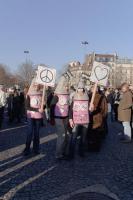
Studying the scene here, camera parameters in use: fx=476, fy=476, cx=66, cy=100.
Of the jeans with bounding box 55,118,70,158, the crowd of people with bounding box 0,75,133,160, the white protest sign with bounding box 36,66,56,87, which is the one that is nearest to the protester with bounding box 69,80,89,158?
the crowd of people with bounding box 0,75,133,160

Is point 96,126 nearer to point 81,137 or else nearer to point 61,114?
point 81,137

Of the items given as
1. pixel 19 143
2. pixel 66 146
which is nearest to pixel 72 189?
pixel 66 146

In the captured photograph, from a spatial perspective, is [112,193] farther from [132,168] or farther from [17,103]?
[17,103]

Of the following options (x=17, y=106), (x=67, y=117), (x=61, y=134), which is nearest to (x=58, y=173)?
(x=61, y=134)

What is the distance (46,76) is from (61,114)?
1.22 meters

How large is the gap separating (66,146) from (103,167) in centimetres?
162

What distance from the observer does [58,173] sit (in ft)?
28.3

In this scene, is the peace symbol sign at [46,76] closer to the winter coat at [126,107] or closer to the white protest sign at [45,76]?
the white protest sign at [45,76]

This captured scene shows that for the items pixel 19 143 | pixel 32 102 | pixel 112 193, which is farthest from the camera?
pixel 19 143

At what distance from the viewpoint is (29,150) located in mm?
11039

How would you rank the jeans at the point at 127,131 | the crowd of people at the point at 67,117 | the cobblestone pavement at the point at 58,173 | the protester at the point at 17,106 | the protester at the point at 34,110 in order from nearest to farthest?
the cobblestone pavement at the point at 58,173
the crowd of people at the point at 67,117
the protester at the point at 34,110
the jeans at the point at 127,131
the protester at the point at 17,106

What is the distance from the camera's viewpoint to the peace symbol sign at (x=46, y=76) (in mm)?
11031

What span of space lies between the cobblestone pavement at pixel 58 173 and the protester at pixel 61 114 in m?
0.31

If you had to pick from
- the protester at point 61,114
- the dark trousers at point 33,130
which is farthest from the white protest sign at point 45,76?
the dark trousers at point 33,130
